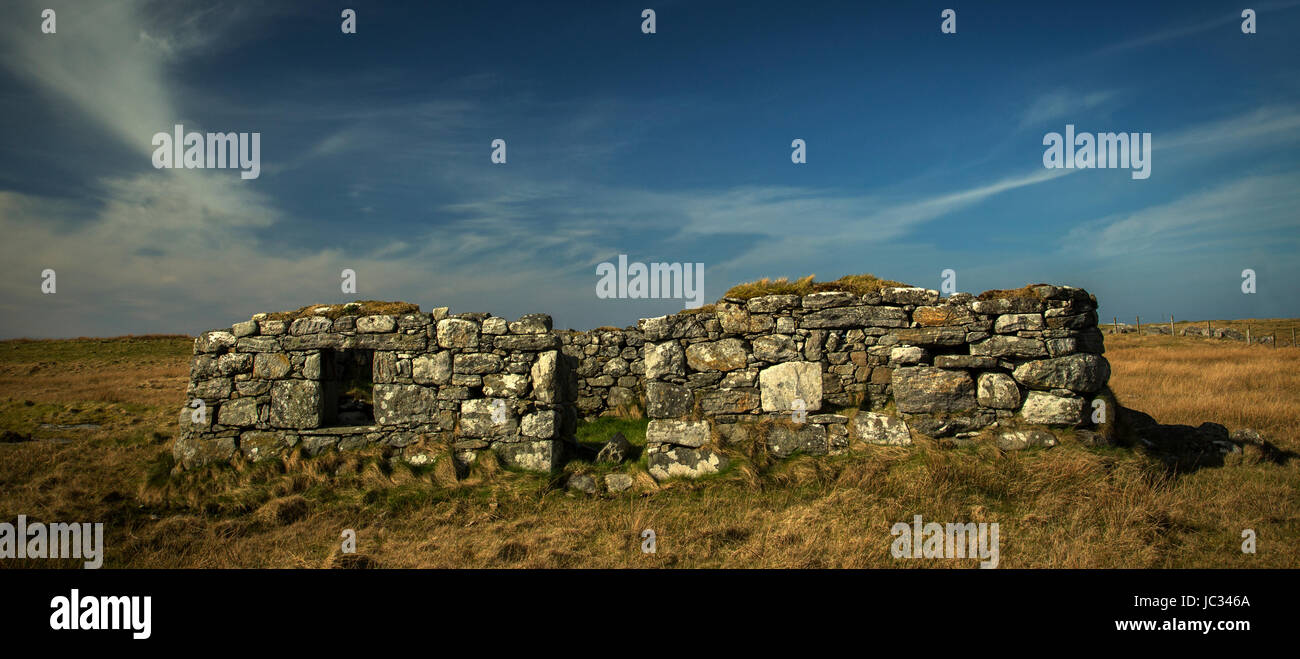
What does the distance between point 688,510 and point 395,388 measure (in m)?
4.93

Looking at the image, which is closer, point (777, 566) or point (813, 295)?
point (777, 566)

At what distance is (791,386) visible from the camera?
8016mm

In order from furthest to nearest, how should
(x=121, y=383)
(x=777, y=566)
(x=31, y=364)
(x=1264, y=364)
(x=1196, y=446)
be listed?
(x=31, y=364) → (x=121, y=383) → (x=1264, y=364) → (x=1196, y=446) → (x=777, y=566)

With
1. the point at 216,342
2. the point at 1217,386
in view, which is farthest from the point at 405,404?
the point at 1217,386

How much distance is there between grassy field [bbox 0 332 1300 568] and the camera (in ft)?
18.5

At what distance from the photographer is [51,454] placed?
10.8 meters

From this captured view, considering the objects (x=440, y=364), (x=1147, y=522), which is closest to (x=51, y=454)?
(x=440, y=364)

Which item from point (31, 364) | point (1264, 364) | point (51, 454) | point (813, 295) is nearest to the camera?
point (813, 295)

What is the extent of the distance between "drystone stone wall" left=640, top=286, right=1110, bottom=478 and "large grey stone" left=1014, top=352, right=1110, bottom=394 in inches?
0.5

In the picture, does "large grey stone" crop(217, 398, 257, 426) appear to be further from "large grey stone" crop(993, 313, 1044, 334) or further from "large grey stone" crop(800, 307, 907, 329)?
"large grey stone" crop(993, 313, 1044, 334)

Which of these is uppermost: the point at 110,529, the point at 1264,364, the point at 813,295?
the point at 813,295

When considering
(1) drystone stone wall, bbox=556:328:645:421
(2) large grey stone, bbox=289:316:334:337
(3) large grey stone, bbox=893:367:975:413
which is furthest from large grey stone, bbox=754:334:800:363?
(1) drystone stone wall, bbox=556:328:645:421

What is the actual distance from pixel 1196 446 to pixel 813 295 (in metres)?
6.19

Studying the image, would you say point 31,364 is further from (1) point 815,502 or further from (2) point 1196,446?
(2) point 1196,446
